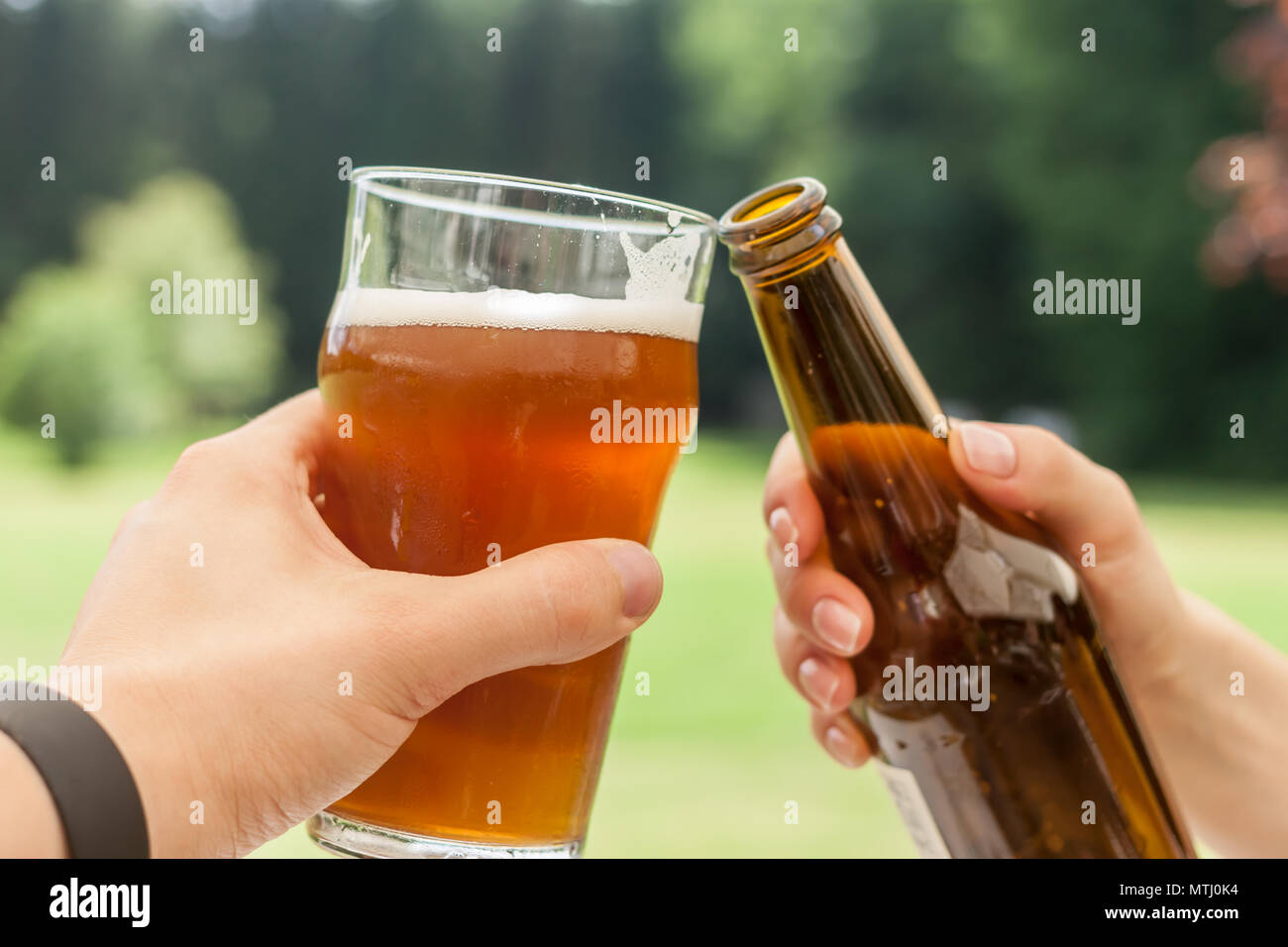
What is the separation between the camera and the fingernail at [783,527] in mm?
1608

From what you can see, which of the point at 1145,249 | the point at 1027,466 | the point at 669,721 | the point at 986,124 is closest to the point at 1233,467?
the point at 1145,249

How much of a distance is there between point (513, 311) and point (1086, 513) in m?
0.88

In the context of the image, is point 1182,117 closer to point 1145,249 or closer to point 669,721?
point 1145,249

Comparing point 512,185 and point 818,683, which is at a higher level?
point 512,185

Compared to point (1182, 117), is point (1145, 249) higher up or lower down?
lower down

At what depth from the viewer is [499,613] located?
106 centimetres

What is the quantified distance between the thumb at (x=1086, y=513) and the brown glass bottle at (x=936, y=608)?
43mm

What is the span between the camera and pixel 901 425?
4.93 ft
